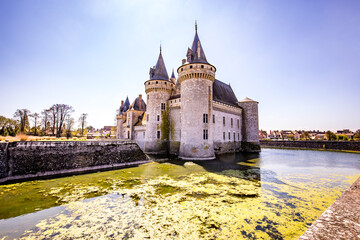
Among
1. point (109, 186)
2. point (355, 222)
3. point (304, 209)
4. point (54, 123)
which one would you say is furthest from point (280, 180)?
point (54, 123)

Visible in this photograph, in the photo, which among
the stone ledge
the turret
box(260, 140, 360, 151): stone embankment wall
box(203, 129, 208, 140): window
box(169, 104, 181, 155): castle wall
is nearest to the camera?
the stone ledge

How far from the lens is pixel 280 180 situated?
35.9ft

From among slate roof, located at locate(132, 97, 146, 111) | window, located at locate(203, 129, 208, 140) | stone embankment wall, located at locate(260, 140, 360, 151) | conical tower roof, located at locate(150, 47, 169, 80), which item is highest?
conical tower roof, located at locate(150, 47, 169, 80)

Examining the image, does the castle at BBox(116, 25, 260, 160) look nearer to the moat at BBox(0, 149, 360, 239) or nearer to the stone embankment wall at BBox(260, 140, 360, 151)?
the moat at BBox(0, 149, 360, 239)

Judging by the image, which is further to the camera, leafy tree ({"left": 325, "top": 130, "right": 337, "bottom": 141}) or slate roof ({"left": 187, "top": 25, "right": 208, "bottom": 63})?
leafy tree ({"left": 325, "top": 130, "right": 337, "bottom": 141})

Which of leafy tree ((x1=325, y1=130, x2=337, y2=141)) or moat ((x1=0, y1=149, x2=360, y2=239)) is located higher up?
leafy tree ((x1=325, y1=130, x2=337, y2=141))

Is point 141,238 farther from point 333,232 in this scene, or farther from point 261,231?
point 333,232

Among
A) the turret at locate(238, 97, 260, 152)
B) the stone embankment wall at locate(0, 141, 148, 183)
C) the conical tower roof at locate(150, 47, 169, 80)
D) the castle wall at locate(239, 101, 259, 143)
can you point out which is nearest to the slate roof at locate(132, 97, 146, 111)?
the conical tower roof at locate(150, 47, 169, 80)

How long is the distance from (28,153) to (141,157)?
9098 mm

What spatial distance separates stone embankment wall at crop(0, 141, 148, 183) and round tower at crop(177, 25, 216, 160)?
6125 millimetres

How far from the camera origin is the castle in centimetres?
1945

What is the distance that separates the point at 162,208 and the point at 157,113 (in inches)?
734

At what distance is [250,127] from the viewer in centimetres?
3041

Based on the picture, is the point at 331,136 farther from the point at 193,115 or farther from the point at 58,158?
the point at 58,158
